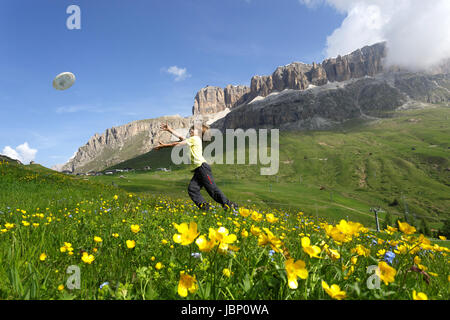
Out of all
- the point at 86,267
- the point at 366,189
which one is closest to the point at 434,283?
the point at 86,267

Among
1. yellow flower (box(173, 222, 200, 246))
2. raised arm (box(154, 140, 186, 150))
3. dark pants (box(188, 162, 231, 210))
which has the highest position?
raised arm (box(154, 140, 186, 150))

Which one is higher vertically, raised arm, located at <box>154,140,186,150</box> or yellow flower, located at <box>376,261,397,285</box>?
raised arm, located at <box>154,140,186,150</box>

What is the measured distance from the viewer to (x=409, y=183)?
531 feet

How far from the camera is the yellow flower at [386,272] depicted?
1759 millimetres

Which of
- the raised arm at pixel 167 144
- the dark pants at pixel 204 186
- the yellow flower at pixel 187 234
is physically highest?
the raised arm at pixel 167 144

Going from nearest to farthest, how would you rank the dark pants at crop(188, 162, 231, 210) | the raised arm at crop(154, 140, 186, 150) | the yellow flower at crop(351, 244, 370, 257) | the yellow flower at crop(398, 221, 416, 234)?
the yellow flower at crop(398, 221, 416, 234) < the yellow flower at crop(351, 244, 370, 257) < the raised arm at crop(154, 140, 186, 150) < the dark pants at crop(188, 162, 231, 210)

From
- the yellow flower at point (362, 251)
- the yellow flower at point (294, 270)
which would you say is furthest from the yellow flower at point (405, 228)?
the yellow flower at point (294, 270)

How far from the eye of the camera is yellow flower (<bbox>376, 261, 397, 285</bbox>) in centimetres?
176

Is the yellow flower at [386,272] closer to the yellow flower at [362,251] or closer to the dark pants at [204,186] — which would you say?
the yellow flower at [362,251]

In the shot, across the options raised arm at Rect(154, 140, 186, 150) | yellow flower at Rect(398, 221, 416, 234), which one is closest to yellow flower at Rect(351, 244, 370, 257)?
yellow flower at Rect(398, 221, 416, 234)

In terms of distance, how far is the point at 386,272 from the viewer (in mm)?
1875

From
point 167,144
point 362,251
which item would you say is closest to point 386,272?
point 362,251

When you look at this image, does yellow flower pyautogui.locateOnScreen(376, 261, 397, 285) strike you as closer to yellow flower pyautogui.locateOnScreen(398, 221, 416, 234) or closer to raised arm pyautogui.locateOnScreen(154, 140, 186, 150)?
yellow flower pyautogui.locateOnScreen(398, 221, 416, 234)
